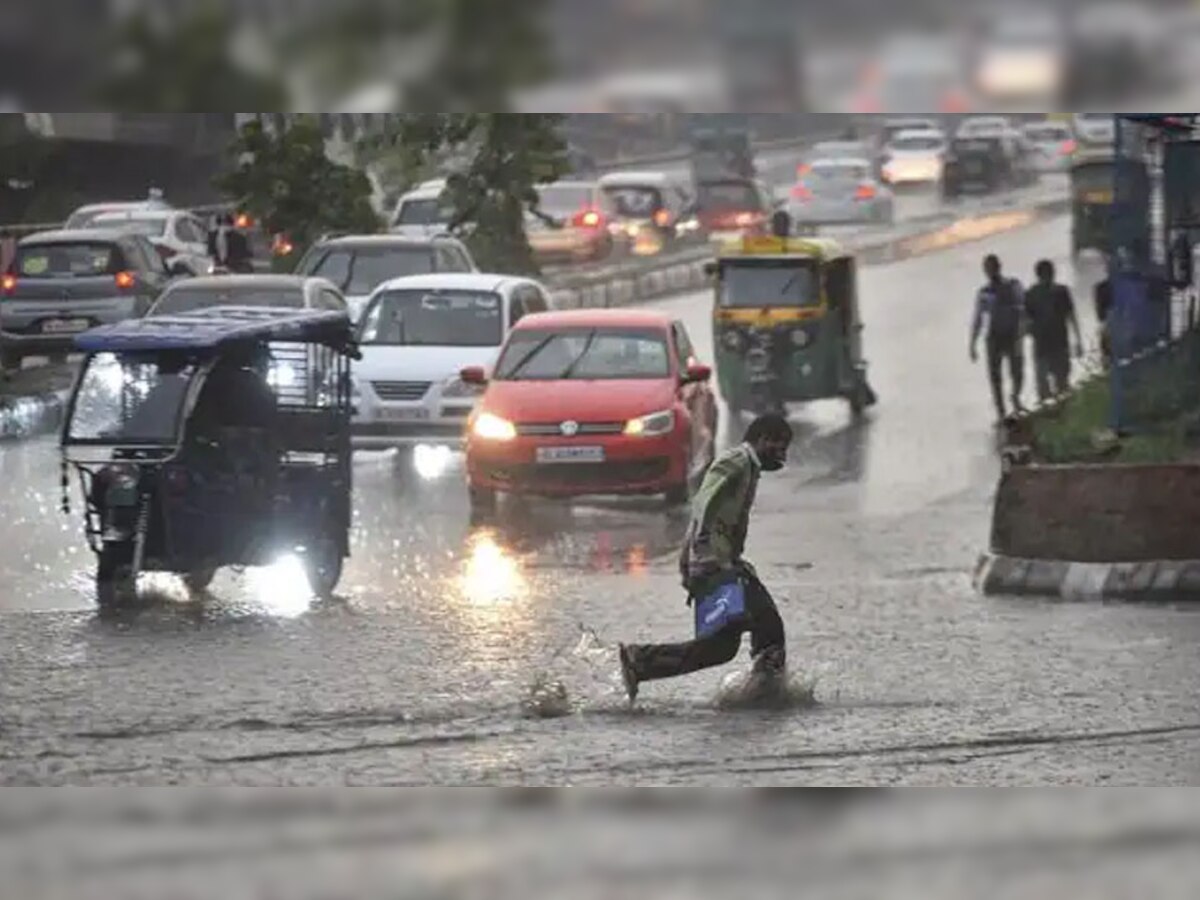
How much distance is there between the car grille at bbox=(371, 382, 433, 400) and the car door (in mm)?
1922

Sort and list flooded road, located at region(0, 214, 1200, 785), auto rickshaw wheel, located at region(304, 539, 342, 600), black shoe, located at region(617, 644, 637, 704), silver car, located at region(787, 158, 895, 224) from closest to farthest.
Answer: flooded road, located at region(0, 214, 1200, 785)
black shoe, located at region(617, 644, 637, 704)
auto rickshaw wheel, located at region(304, 539, 342, 600)
silver car, located at region(787, 158, 895, 224)

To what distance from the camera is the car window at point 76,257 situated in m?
22.9

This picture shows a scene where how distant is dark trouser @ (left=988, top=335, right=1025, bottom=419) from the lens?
2375 cm

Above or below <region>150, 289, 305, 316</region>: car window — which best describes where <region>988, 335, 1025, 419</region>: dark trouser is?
below

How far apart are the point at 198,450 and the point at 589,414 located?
429 centimetres

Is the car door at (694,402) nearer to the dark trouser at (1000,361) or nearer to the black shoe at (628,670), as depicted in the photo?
the dark trouser at (1000,361)

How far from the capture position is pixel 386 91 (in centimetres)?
877

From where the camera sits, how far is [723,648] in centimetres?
1245

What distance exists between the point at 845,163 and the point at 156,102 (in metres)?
15.9

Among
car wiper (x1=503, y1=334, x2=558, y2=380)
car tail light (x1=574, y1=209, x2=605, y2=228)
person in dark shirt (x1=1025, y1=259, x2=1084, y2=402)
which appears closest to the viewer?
car wiper (x1=503, y1=334, x2=558, y2=380)

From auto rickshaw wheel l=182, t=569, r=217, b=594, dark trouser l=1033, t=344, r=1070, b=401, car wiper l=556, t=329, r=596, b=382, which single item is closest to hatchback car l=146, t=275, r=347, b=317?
car wiper l=556, t=329, r=596, b=382

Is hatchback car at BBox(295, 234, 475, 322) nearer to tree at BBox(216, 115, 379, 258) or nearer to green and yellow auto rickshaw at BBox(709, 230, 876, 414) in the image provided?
tree at BBox(216, 115, 379, 258)

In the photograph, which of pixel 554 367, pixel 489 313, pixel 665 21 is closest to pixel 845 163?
pixel 489 313

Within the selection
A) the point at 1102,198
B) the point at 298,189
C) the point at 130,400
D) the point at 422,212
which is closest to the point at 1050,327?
the point at 298,189
